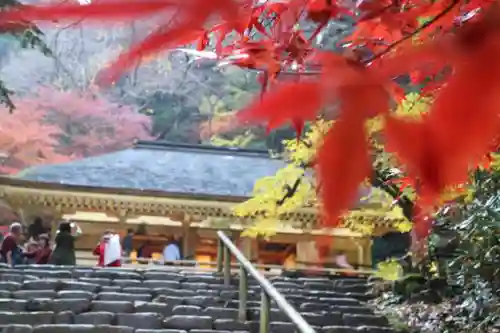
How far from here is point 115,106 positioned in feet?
40.2

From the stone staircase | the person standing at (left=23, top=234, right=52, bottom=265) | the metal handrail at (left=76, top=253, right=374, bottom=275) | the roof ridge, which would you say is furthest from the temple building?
the stone staircase

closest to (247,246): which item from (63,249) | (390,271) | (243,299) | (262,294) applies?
(63,249)

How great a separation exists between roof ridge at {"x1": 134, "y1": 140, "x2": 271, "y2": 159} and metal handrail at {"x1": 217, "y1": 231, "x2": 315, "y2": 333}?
286 inches

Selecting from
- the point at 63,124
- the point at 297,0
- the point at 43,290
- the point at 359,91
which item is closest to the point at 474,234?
the point at 43,290

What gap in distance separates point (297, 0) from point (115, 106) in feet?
38.8

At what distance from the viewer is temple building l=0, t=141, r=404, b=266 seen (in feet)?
30.3

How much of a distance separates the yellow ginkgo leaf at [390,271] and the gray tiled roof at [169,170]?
4.46 meters

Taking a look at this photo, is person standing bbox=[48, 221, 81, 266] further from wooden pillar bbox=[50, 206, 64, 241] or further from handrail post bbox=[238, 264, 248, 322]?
wooden pillar bbox=[50, 206, 64, 241]

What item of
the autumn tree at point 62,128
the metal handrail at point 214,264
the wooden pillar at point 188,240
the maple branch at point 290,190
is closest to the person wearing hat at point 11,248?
the metal handrail at point 214,264

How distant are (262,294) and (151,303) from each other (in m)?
1.42

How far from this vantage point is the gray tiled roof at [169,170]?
983cm

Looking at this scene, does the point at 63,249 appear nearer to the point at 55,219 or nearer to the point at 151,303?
the point at 151,303

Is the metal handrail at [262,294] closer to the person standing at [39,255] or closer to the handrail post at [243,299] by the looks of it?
the handrail post at [243,299]

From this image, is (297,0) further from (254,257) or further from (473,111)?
(254,257)
